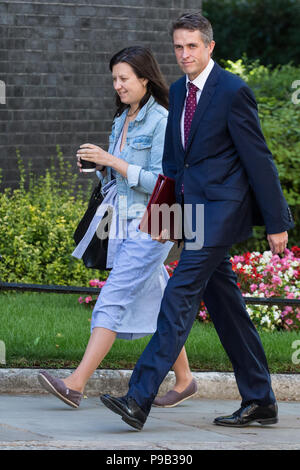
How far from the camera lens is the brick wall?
34.1 feet

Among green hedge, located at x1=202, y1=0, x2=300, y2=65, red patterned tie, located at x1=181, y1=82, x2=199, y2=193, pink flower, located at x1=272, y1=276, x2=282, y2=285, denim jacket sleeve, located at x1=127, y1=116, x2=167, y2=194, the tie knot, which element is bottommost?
pink flower, located at x1=272, y1=276, x2=282, y2=285

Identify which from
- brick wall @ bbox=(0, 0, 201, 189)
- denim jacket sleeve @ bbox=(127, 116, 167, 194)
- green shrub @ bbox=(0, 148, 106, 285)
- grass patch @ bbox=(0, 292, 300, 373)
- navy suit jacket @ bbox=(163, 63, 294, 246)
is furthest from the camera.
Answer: brick wall @ bbox=(0, 0, 201, 189)

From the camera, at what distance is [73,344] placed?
22.4ft

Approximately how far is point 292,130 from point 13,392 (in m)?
5.58

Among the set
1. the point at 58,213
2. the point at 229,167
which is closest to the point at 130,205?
the point at 229,167

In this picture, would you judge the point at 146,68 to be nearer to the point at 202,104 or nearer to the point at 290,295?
the point at 202,104

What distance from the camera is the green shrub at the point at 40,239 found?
9.35m

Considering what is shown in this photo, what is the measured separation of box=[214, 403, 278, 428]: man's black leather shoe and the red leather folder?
39.1 inches

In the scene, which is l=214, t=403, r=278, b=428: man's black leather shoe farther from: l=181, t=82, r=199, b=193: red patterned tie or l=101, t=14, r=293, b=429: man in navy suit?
l=181, t=82, r=199, b=193: red patterned tie

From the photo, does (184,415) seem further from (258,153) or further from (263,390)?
(258,153)

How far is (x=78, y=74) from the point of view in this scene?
35.1 ft

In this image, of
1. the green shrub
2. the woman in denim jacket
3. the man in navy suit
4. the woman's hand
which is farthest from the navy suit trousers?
the green shrub

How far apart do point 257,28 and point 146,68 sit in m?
15.5
